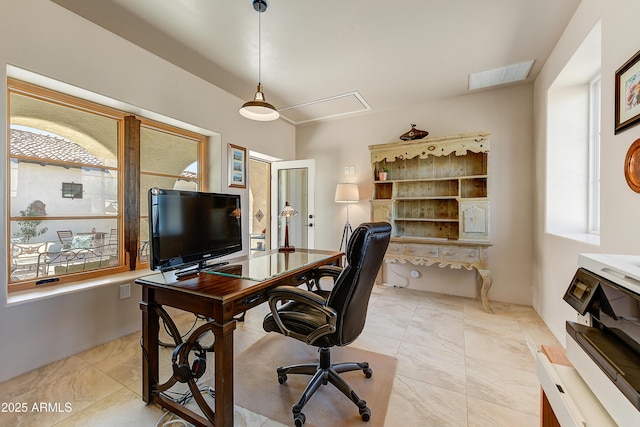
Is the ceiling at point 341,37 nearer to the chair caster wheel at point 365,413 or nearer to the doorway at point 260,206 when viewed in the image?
the doorway at point 260,206

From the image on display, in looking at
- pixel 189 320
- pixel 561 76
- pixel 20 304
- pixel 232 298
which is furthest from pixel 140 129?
pixel 561 76

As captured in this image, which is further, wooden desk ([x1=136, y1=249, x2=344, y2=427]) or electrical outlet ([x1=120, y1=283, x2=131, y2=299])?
electrical outlet ([x1=120, y1=283, x2=131, y2=299])

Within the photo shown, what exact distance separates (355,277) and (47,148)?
8.75ft

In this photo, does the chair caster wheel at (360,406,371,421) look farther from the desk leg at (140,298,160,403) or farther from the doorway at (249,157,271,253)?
the doorway at (249,157,271,253)

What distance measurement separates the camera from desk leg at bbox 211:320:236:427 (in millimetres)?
1249

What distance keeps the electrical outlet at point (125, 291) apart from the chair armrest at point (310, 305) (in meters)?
1.74

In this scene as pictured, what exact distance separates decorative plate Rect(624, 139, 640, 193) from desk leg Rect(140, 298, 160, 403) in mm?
2767

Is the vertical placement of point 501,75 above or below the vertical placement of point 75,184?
above

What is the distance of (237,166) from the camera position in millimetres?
3514

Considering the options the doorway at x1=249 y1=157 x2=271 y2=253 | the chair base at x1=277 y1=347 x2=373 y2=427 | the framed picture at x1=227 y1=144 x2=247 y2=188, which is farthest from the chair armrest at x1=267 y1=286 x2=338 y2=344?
the doorway at x1=249 y1=157 x2=271 y2=253

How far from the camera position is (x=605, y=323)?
2.57ft

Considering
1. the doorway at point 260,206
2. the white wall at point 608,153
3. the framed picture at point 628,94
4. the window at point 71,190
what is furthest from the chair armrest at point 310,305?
the doorway at point 260,206

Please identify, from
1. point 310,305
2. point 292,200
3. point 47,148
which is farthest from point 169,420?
point 292,200

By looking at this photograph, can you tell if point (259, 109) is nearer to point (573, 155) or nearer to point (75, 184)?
point (75, 184)
